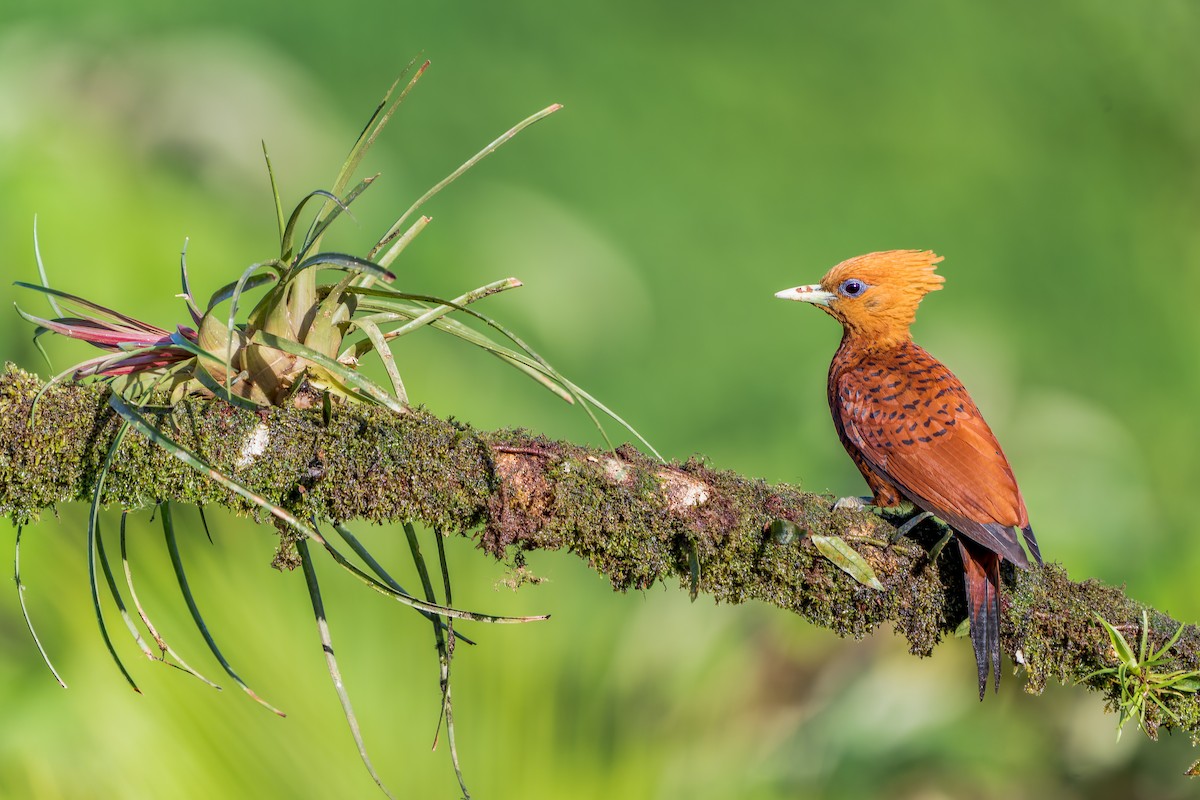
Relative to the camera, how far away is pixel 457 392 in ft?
10.3

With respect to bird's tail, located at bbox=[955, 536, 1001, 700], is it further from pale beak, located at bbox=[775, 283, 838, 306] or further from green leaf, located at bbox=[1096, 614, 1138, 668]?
pale beak, located at bbox=[775, 283, 838, 306]

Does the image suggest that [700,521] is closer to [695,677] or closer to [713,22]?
[695,677]

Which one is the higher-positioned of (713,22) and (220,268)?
(713,22)

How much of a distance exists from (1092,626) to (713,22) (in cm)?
316

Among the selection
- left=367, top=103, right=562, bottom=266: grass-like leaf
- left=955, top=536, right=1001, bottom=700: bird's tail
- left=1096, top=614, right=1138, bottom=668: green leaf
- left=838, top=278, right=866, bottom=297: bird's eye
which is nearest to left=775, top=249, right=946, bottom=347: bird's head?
left=838, top=278, right=866, bottom=297: bird's eye

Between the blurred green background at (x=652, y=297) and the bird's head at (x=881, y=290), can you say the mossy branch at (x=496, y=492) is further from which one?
the blurred green background at (x=652, y=297)

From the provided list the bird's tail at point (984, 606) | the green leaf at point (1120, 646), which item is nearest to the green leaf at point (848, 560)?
the bird's tail at point (984, 606)

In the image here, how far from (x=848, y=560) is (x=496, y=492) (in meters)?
0.61

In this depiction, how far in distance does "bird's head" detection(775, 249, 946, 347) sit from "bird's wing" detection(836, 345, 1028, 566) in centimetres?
11

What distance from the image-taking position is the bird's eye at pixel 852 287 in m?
2.68

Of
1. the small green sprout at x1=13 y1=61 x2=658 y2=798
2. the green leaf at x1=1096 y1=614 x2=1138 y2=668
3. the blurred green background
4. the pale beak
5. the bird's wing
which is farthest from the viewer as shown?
the pale beak

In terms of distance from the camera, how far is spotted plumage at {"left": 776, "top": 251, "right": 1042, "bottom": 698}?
6.34 ft

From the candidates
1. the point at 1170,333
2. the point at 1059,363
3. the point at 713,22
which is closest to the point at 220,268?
the point at 713,22

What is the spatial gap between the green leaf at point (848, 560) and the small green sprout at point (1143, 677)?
0.46 meters
